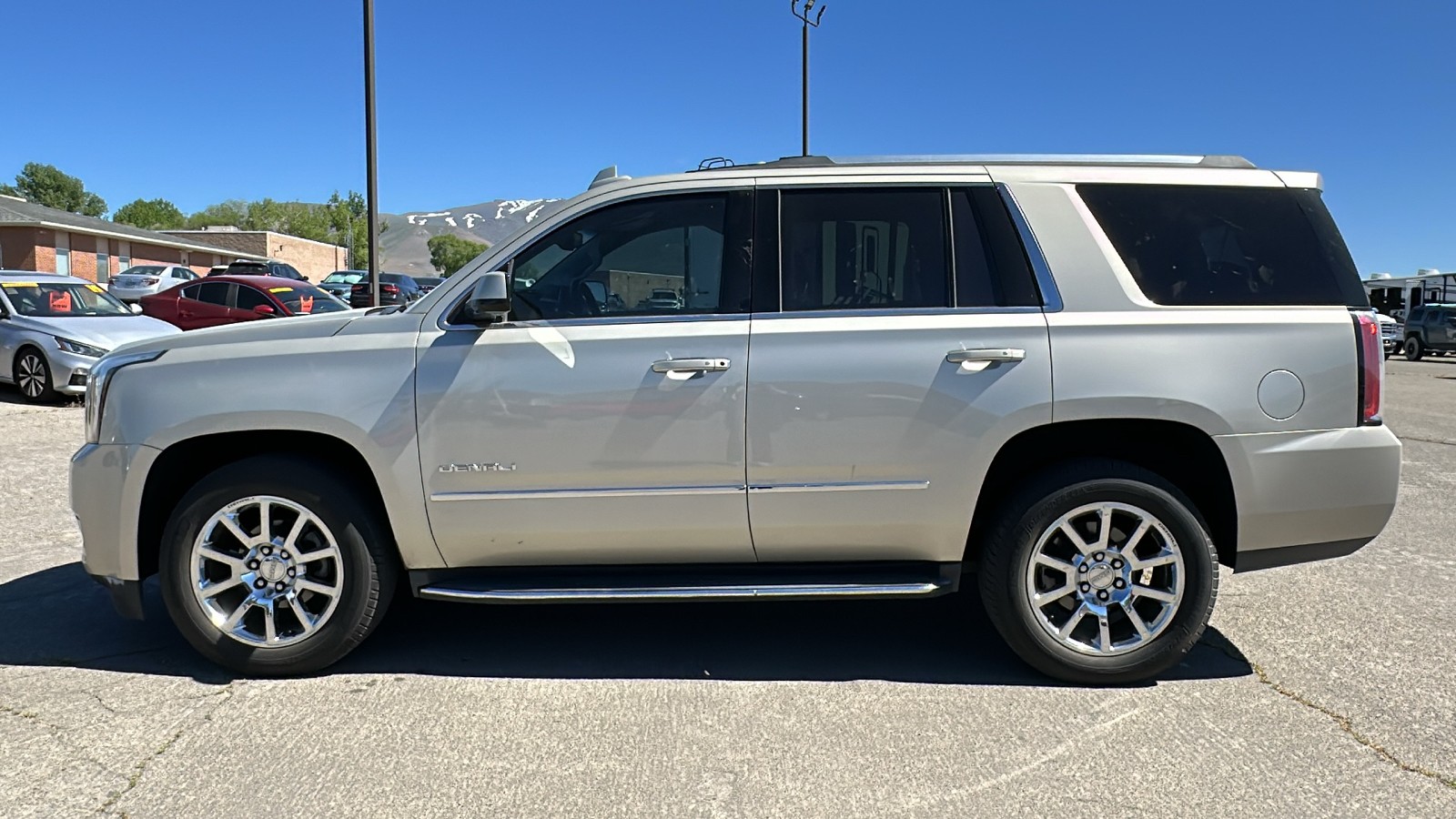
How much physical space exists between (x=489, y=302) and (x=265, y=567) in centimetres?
133

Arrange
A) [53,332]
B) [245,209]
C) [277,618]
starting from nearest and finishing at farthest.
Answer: [277,618] < [53,332] < [245,209]

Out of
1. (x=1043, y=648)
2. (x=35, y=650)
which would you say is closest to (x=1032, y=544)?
(x=1043, y=648)

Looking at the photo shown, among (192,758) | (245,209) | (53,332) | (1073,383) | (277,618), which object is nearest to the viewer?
(192,758)

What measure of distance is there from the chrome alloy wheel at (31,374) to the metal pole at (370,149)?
380 centimetres

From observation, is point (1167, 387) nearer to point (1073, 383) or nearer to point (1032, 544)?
point (1073, 383)

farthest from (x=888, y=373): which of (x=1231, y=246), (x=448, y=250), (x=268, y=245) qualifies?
(x=448, y=250)

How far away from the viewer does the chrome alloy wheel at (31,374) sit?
39.4ft

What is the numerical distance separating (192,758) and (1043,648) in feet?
9.68

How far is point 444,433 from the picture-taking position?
12.4ft

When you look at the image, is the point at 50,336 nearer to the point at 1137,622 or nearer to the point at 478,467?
the point at 478,467

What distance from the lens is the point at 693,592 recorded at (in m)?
3.80

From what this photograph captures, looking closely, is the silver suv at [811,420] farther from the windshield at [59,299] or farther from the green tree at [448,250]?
the green tree at [448,250]

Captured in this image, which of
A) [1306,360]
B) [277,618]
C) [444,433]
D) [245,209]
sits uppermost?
[245,209]

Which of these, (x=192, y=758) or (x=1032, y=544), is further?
(x=1032, y=544)
